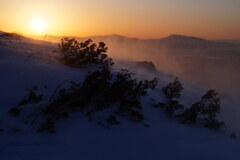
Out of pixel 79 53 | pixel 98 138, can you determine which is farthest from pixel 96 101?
pixel 79 53

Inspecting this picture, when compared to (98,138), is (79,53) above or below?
above

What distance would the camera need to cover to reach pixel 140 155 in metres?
3.42

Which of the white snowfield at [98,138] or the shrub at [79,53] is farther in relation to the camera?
the shrub at [79,53]

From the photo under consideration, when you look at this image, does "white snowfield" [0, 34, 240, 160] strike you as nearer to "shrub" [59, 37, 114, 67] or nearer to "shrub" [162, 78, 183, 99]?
"shrub" [162, 78, 183, 99]

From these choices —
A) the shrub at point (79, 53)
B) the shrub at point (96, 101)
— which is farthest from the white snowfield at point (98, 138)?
the shrub at point (79, 53)

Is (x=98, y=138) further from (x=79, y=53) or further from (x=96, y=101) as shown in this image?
(x=79, y=53)

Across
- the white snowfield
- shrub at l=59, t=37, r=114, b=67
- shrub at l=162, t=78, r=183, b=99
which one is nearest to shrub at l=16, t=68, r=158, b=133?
the white snowfield

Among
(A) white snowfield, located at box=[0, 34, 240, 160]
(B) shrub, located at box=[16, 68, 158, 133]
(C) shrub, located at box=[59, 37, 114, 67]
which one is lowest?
(A) white snowfield, located at box=[0, 34, 240, 160]

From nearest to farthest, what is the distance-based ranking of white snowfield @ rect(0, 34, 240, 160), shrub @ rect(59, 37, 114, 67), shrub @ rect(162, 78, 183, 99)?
1. white snowfield @ rect(0, 34, 240, 160)
2. shrub @ rect(162, 78, 183, 99)
3. shrub @ rect(59, 37, 114, 67)

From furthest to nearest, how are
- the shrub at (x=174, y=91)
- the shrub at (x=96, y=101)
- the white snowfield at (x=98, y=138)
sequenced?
the shrub at (x=174, y=91) < the shrub at (x=96, y=101) < the white snowfield at (x=98, y=138)

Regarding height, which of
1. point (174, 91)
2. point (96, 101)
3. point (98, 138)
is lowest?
point (98, 138)

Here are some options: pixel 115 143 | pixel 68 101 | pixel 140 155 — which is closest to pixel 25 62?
pixel 68 101

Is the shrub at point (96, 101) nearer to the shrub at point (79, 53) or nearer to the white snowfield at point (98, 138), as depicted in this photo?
the white snowfield at point (98, 138)

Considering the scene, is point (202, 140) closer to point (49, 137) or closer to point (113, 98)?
point (113, 98)
